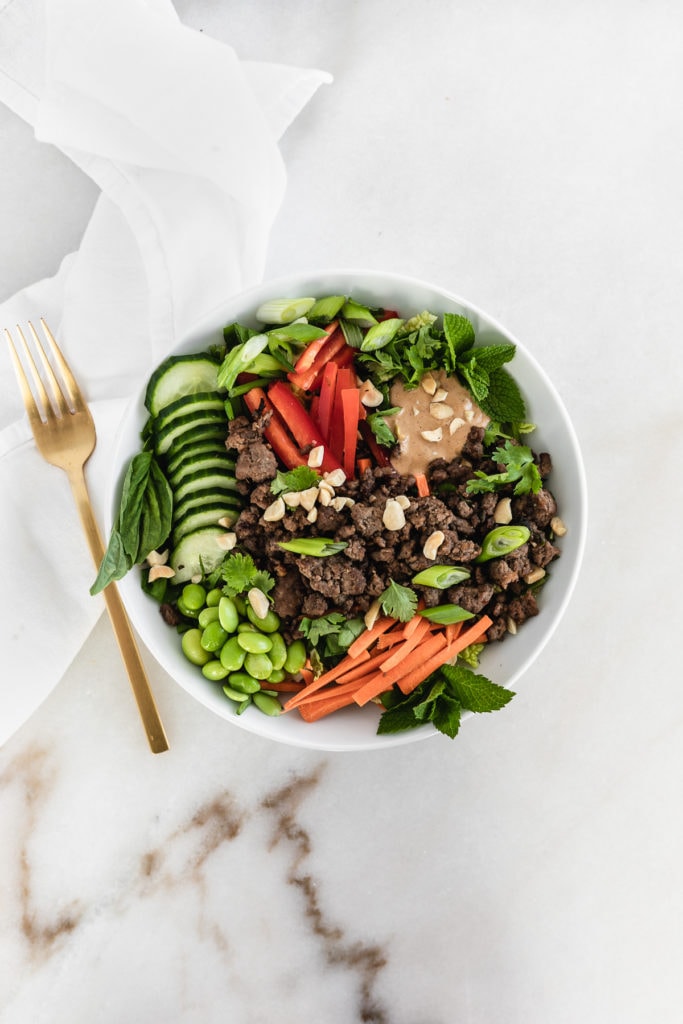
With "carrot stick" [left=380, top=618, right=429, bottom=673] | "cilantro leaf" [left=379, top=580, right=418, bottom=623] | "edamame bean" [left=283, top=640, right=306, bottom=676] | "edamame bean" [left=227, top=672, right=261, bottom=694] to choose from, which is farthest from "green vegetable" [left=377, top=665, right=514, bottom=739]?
"edamame bean" [left=227, top=672, right=261, bottom=694]

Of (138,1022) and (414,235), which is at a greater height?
(414,235)

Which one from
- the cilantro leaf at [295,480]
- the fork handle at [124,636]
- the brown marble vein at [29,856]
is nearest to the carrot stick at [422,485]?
the cilantro leaf at [295,480]

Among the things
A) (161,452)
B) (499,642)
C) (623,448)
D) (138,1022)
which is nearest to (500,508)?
(499,642)

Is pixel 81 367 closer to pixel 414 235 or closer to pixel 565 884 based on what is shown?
pixel 414 235

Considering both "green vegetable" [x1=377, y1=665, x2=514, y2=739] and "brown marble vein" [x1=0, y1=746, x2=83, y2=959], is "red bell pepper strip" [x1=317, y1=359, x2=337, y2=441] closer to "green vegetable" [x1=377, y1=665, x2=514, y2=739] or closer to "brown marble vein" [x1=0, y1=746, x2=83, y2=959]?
"green vegetable" [x1=377, y1=665, x2=514, y2=739]

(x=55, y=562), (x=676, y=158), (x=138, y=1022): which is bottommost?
(x=138, y=1022)

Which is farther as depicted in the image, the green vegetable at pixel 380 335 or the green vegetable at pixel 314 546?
the green vegetable at pixel 380 335

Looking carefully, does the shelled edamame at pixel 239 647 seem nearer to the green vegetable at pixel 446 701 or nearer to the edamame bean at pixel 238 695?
the edamame bean at pixel 238 695
